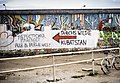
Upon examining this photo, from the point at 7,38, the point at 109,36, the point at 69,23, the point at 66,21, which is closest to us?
the point at 7,38

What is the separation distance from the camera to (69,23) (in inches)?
928

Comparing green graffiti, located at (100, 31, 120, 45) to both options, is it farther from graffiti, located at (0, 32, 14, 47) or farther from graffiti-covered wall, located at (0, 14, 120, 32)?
graffiti, located at (0, 32, 14, 47)

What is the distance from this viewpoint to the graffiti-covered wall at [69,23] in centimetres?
2303

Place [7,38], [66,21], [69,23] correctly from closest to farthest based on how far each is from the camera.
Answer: [7,38], [66,21], [69,23]

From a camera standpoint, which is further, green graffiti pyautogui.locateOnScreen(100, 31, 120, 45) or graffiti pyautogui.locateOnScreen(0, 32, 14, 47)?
green graffiti pyautogui.locateOnScreen(100, 31, 120, 45)

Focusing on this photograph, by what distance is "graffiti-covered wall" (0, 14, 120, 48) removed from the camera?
2303 centimetres

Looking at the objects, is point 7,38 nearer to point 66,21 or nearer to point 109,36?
point 66,21

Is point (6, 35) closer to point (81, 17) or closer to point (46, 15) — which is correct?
point (46, 15)

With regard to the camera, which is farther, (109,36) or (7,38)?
(109,36)

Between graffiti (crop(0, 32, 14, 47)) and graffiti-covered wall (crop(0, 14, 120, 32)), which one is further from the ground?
graffiti-covered wall (crop(0, 14, 120, 32))

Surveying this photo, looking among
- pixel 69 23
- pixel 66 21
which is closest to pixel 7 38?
pixel 66 21

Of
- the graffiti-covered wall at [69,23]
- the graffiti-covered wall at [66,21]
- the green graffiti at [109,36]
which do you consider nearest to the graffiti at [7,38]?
the graffiti-covered wall at [69,23]

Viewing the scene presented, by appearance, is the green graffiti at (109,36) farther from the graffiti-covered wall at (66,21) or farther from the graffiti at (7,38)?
the graffiti at (7,38)

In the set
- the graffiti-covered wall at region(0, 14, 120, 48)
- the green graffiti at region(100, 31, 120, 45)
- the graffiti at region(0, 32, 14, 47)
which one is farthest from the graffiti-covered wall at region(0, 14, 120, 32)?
the graffiti at region(0, 32, 14, 47)
